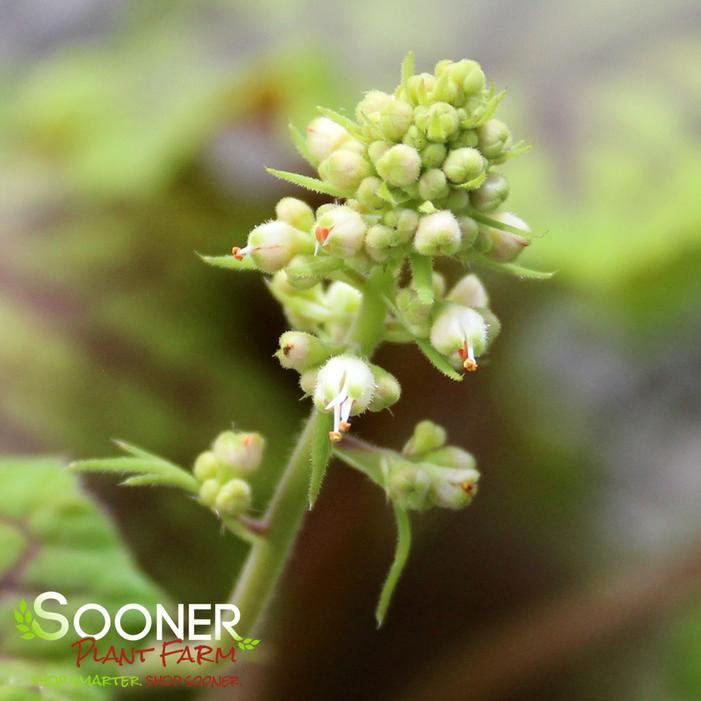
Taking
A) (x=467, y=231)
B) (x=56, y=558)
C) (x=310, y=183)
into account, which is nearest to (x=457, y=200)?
(x=467, y=231)

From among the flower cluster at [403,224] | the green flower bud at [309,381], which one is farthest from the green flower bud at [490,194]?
the green flower bud at [309,381]

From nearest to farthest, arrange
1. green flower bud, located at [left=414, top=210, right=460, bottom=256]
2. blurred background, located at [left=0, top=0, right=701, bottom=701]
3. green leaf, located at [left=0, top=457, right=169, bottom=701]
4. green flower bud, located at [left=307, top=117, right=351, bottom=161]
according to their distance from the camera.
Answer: green flower bud, located at [left=414, top=210, right=460, bottom=256] < green flower bud, located at [left=307, top=117, right=351, bottom=161] < green leaf, located at [left=0, top=457, right=169, bottom=701] < blurred background, located at [left=0, top=0, right=701, bottom=701]

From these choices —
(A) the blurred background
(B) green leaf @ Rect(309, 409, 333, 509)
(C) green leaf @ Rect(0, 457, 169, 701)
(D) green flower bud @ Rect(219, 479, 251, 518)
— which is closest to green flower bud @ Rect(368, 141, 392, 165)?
(B) green leaf @ Rect(309, 409, 333, 509)

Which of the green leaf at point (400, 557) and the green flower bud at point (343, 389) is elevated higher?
the green flower bud at point (343, 389)

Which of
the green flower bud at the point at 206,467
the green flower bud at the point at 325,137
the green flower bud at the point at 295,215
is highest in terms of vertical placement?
the green flower bud at the point at 325,137

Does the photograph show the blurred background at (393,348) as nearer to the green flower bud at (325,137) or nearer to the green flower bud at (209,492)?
the green flower bud at (209,492)

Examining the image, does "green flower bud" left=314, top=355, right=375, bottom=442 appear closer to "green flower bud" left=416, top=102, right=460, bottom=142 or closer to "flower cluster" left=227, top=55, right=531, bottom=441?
"flower cluster" left=227, top=55, right=531, bottom=441
